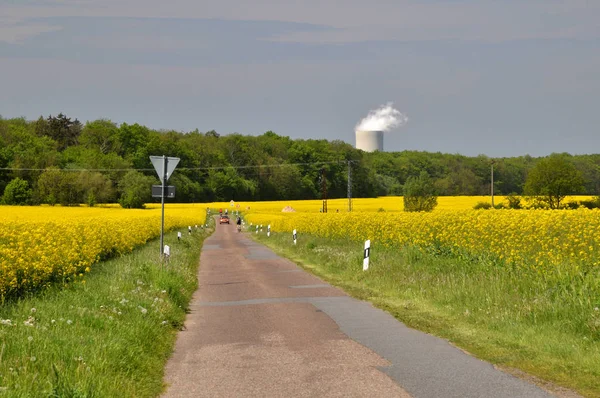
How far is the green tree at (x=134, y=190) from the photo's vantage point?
96350 mm

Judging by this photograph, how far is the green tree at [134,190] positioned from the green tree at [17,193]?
12.0 meters

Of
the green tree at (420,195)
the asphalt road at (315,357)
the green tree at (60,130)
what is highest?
the green tree at (60,130)

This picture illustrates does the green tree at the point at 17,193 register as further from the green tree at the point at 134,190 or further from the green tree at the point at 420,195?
the green tree at the point at 420,195

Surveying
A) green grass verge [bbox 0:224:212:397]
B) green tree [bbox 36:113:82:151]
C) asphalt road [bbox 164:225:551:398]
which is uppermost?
green tree [bbox 36:113:82:151]

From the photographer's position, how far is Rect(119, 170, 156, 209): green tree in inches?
3793

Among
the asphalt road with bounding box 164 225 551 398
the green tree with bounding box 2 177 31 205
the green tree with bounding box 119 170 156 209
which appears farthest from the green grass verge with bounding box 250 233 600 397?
the green tree with bounding box 119 170 156 209

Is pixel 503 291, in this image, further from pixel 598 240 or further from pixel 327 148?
pixel 327 148

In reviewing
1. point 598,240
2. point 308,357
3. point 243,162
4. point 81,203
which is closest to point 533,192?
point 81,203

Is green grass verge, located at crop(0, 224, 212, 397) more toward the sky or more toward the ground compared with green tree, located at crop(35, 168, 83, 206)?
more toward the ground

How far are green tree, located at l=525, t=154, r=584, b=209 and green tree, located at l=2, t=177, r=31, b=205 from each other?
6081 cm

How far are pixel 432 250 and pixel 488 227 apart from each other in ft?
7.87

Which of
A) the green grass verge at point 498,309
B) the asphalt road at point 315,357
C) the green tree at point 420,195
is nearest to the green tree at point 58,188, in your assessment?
the green tree at point 420,195

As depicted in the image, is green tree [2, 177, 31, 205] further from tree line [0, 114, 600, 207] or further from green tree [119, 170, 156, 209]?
green tree [119, 170, 156, 209]

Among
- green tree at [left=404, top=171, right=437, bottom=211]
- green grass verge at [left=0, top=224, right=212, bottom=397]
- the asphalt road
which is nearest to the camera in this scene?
green grass verge at [left=0, top=224, right=212, bottom=397]
